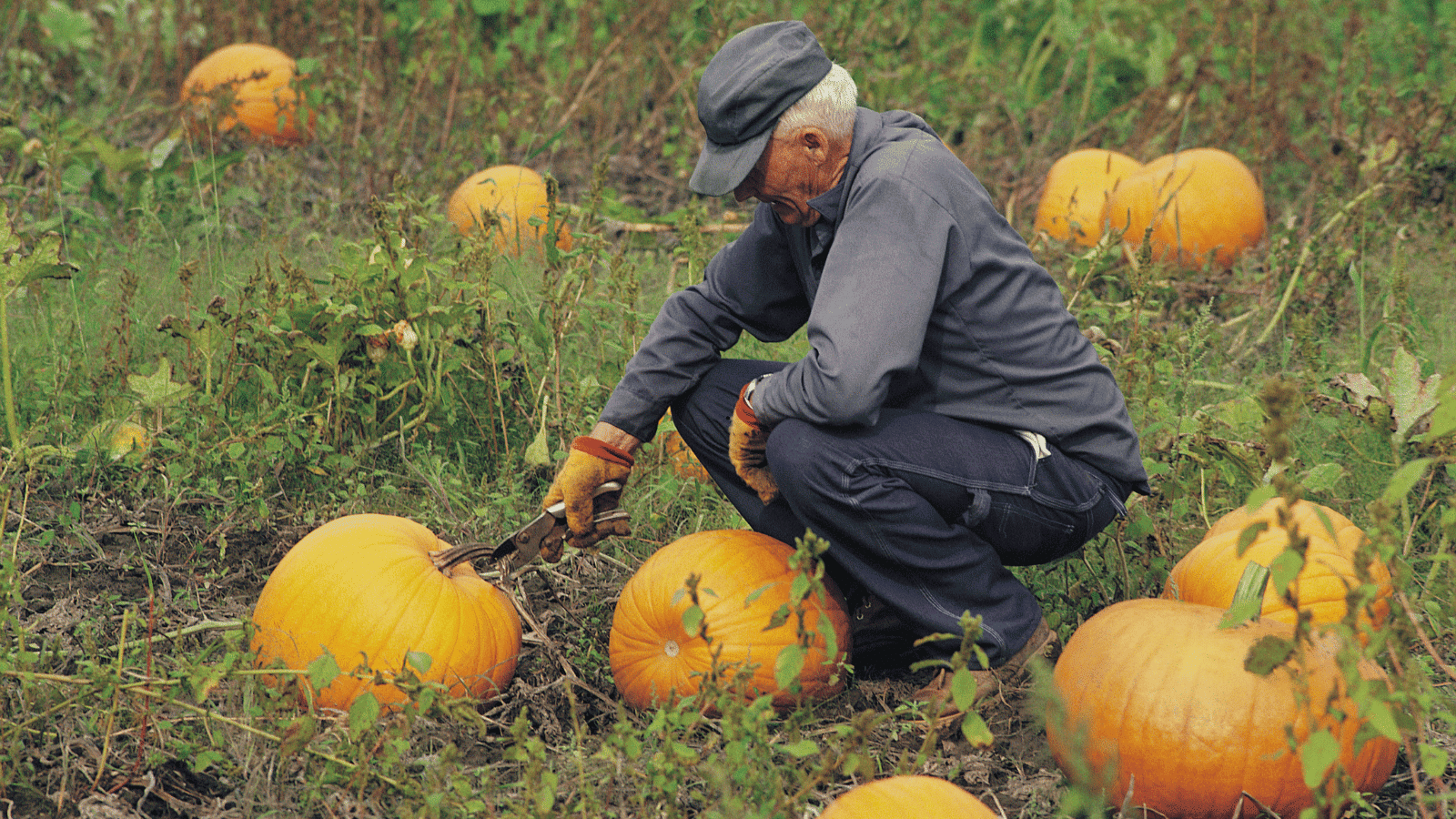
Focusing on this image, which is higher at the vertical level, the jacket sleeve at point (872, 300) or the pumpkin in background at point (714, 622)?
the jacket sleeve at point (872, 300)

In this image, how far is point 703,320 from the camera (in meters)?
3.21

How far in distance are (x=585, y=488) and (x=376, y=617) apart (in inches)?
22.9

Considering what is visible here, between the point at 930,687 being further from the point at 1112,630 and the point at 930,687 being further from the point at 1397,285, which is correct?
the point at 1397,285

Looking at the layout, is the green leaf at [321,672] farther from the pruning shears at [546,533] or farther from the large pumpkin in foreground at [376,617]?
the pruning shears at [546,533]

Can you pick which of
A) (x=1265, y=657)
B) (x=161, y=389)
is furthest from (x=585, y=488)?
(x=1265, y=657)

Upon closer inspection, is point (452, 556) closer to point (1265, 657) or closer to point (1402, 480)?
point (1265, 657)

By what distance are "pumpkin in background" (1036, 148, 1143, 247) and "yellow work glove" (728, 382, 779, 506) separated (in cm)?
265

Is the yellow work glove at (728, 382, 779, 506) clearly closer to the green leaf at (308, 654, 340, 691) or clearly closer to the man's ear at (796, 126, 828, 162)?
the man's ear at (796, 126, 828, 162)

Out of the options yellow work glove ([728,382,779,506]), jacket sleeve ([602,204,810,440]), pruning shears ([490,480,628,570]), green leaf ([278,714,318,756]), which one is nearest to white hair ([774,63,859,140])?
jacket sleeve ([602,204,810,440])

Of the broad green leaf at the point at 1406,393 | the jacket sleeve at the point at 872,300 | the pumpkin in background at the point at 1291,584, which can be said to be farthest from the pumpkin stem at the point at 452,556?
the broad green leaf at the point at 1406,393

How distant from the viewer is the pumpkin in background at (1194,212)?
512cm

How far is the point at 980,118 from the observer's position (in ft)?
20.1

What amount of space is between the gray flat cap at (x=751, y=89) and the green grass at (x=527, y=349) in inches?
37.0

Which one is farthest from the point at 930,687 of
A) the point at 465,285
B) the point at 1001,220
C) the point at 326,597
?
the point at 465,285
